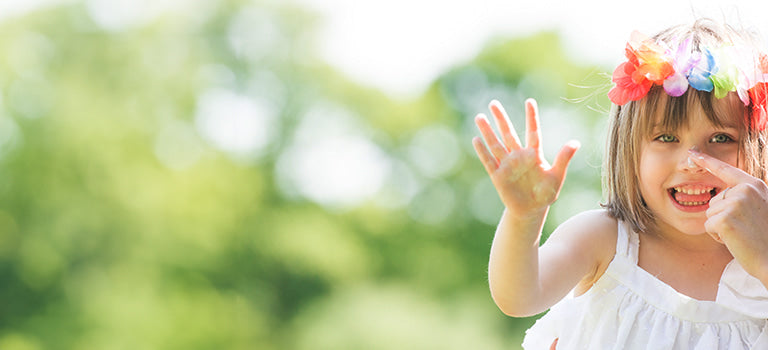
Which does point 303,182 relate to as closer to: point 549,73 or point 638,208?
point 549,73

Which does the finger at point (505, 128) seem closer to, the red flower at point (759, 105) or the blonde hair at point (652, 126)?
the blonde hair at point (652, 126)

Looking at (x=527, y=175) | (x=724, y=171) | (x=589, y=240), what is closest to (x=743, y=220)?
(x=724, y=171)

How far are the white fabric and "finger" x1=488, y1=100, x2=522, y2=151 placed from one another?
476mm

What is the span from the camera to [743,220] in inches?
64.9

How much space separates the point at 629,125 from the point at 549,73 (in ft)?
46.8

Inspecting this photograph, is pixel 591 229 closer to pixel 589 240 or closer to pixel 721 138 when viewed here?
pixel 589 240

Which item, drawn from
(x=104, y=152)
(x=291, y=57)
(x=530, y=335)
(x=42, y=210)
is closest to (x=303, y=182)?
(x=291, y=57)

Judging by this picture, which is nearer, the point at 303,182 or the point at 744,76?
the point at 744,76

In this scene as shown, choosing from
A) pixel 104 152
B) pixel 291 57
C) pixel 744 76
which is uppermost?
pixel 291 57

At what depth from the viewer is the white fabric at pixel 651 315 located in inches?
Result: 70.4

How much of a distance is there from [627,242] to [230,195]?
40.8ft

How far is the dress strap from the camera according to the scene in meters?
1.89

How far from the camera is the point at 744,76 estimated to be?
1792mm

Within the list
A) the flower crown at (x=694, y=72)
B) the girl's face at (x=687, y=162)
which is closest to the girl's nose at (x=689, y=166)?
the girl's face at (x=687, y=162)
